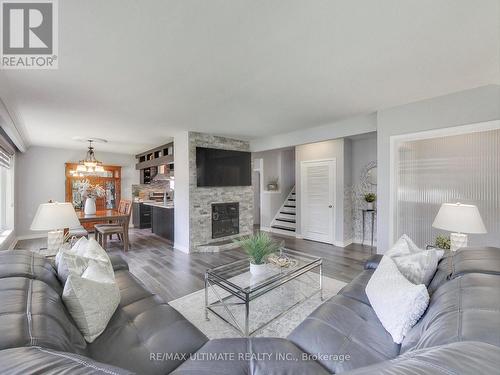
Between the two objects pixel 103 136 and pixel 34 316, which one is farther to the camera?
pixel 103 136

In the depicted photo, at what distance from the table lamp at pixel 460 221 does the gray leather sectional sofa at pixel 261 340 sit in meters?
0.60

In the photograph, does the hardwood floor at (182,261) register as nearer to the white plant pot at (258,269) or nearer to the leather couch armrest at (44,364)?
the white plant pot at (258,269)

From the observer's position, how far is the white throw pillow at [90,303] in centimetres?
122

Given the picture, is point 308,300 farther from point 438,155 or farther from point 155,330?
point 438,155

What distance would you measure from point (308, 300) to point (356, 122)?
2.84 meters

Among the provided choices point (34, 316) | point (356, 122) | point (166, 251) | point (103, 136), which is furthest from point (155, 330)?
point (103, 136)

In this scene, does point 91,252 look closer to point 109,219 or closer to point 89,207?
point 109,219

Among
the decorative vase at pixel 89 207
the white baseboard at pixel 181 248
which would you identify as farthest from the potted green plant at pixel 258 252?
the decorative vase at pixel 89 207

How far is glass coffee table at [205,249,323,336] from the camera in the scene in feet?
6.47

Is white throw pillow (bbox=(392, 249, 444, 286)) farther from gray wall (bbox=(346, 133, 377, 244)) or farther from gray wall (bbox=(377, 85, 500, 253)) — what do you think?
gray wall (bbox=(346, 133, 377, 244))

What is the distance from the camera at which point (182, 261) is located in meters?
3.96

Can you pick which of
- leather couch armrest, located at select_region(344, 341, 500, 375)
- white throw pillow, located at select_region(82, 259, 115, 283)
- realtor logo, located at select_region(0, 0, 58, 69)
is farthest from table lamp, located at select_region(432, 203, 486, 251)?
realtor logo, located at select_region(0, 0, 58, 69)

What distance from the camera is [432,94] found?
277cm

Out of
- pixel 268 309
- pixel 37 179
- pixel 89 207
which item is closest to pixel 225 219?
pixel 89 207
